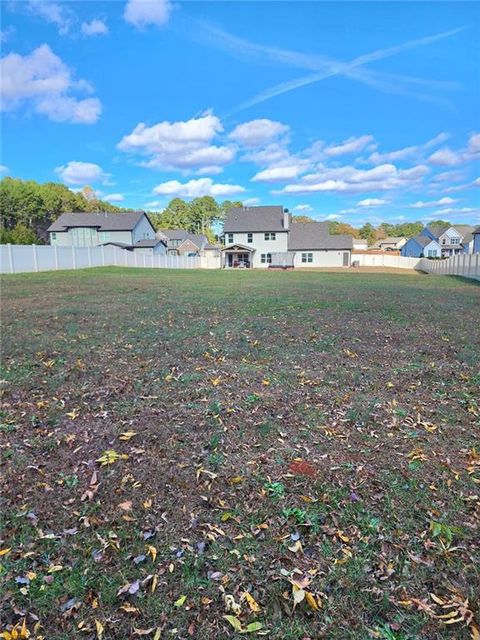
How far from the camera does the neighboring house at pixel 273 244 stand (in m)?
43.2

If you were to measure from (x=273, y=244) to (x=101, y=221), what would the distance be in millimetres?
21592

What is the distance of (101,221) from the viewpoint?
4709cm

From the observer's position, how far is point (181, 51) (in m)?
9.65

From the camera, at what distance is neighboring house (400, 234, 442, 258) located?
66625 millimetres

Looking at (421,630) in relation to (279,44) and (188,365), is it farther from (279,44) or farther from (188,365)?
(279,44)

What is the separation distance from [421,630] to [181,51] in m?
11.7

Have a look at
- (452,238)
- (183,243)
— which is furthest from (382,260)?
(183,243)

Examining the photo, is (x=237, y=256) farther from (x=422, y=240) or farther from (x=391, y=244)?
(x=391, y=244)

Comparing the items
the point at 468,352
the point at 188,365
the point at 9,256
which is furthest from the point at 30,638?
the point at 9,256

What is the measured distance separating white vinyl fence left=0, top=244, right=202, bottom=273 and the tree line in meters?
9.96

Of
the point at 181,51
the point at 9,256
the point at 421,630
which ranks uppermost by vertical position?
the point at 181,51

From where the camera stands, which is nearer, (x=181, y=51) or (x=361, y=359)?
(x=361, y=359)

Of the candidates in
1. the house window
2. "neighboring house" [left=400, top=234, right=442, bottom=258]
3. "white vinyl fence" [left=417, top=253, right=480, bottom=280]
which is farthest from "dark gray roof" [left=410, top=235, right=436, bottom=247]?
the house window

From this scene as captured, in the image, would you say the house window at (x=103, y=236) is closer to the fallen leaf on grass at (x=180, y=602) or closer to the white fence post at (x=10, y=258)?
the white fence post at (x=10, y=258)
